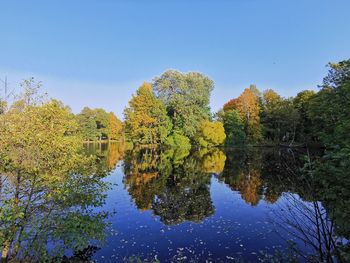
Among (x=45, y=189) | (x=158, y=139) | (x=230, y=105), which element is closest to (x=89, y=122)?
(x=158, y=139)

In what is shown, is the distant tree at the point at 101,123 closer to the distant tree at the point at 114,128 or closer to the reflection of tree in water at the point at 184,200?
the distant tree at the point at 114,128

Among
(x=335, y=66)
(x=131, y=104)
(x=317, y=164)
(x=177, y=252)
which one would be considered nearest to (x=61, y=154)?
(x=177, y=252)

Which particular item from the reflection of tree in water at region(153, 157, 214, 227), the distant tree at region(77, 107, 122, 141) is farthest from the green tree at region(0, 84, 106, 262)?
the distant tree at region(77, 107, 122, 141)

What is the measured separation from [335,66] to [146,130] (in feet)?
120

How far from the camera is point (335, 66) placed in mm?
37188

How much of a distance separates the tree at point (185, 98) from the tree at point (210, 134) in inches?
55.8

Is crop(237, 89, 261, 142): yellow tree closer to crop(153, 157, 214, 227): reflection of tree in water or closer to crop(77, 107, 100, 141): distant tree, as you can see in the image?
crop(153, 157, 214, 227): reflection of tree in water

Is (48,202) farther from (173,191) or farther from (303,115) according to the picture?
(303,115)

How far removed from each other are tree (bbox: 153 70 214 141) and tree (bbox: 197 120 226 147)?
142 centimetres

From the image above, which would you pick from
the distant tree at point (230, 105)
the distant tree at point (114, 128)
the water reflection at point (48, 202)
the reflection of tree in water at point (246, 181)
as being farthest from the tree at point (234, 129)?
the distant tree at point (114, 128)

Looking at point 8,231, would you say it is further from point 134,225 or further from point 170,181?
point 170,181

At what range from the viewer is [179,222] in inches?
471

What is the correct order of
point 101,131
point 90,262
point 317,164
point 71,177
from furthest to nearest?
point 101,131 → point 90,262 → point 71,177 → point 317,164

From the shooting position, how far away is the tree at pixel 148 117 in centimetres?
5331
